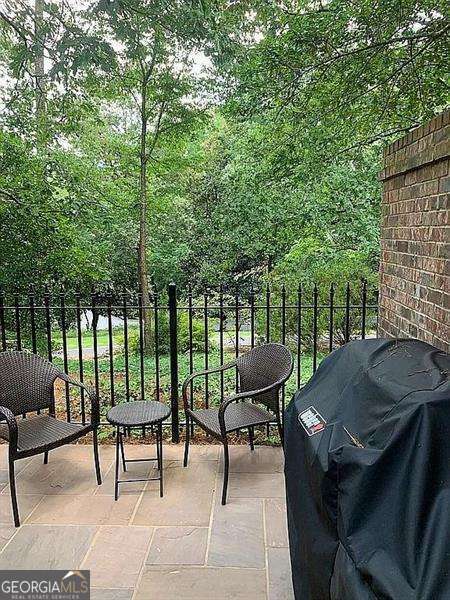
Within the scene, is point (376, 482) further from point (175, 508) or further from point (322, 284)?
point (322, 284)

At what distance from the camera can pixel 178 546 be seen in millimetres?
2490

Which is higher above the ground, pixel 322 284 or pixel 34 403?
pixel 322 284

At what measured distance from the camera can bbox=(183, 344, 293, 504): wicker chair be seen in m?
3.03

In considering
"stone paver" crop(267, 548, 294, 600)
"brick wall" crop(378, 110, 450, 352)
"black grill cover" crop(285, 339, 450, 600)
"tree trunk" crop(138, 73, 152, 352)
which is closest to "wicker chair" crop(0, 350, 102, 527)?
"stone paver" crop(267, 548, 294, 600)

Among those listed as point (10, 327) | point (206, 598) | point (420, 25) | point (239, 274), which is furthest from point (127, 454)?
point (239, 274)

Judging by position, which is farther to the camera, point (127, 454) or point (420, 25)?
point (420, 25)

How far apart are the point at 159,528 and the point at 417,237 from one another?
2165mm

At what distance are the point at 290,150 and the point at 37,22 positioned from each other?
3.12 metres

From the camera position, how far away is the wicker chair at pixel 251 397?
3029 millimetres

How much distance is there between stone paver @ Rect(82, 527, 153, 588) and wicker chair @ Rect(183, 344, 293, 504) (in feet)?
1.95

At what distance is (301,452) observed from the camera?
168cm

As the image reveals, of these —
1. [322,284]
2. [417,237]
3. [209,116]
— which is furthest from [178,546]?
[209,116]

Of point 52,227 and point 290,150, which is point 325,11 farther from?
point 52,227

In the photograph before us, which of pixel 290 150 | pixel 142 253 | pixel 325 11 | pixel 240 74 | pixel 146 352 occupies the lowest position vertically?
pixel 146 352
